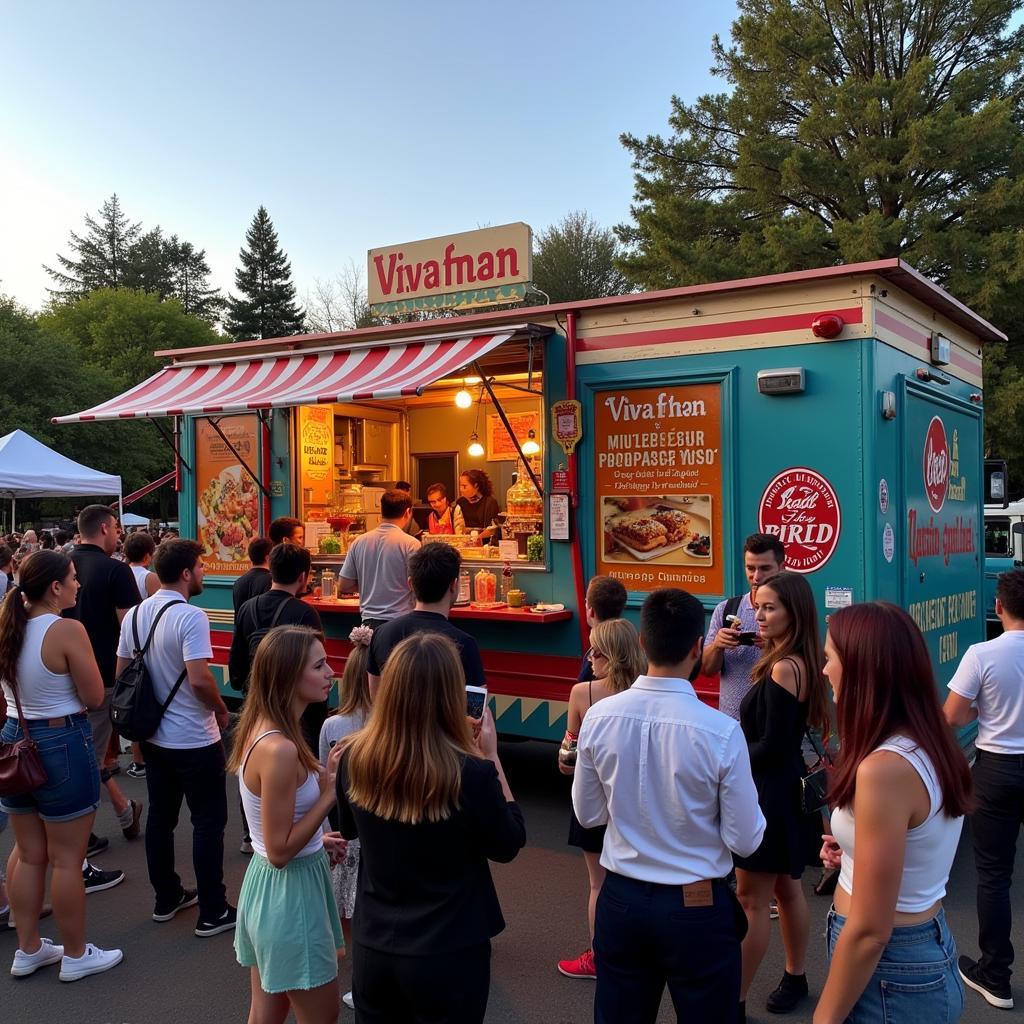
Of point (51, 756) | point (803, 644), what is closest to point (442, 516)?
point (51, 756)

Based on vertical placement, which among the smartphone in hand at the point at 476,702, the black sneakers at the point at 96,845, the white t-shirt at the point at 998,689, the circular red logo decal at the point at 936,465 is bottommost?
the black sneakers at the point at 96,845

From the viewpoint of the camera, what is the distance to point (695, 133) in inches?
774

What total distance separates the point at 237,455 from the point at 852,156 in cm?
1369

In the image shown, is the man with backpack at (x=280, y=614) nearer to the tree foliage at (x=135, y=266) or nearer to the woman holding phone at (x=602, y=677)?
the woman holding phone at (x=602, y=677)

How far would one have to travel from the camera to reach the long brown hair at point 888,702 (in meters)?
1.99

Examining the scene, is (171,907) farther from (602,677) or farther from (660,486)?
(660,486)

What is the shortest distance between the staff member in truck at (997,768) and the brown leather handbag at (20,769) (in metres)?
3.78

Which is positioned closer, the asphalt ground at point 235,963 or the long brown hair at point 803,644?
the long brown hair at point 803,644

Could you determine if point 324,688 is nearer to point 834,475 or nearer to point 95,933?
point 95,933

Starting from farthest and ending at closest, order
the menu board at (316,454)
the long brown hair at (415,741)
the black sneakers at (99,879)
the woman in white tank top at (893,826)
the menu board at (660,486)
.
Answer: the menu board at (316,454) → the menu board at (660,486) → the black sneakers at (99,879) → the long brown hair at (415,741) → the woman in white tank top at (893,826)

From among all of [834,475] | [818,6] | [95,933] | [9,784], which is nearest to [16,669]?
[9,784]

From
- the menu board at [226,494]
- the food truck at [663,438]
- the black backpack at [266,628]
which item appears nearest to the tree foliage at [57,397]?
the menu board at [226,494]

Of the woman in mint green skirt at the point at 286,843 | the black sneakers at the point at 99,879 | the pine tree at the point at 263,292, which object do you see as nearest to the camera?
the woman in mint green skirt at the point at 286,843

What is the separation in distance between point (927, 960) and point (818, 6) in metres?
21.1
